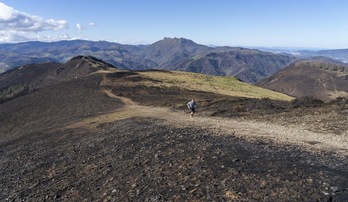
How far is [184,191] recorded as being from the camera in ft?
48.6

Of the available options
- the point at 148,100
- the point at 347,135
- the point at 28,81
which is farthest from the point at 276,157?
the point at 28,81

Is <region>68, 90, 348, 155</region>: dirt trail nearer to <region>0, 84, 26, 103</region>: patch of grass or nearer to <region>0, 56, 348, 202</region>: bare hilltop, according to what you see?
<region>0, 56, 348, 202</region>: bare hilltop

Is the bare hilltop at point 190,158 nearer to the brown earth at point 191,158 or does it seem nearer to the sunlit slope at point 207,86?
the brown earth at point 191,158

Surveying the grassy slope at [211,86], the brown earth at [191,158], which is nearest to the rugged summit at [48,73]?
the grassy slope at [211,86]

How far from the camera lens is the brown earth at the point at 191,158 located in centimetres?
1459

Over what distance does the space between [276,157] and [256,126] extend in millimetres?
9331

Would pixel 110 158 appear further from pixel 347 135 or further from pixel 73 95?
pixel 73 95

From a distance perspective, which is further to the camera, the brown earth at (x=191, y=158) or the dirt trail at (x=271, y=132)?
the dirt trail at (x=271, y=132)

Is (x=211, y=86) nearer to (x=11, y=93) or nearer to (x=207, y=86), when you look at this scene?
(x=207, y=86)

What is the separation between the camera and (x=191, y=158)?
1875 cm

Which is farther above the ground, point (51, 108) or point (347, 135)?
point (347, 135)

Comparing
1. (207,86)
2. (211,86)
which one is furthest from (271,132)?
(211,86)

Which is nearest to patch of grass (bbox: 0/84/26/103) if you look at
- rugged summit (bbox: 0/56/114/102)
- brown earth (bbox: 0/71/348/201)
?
rugged summit (bbox: 0/56/114/102)

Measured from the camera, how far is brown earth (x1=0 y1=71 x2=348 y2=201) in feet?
47.9
